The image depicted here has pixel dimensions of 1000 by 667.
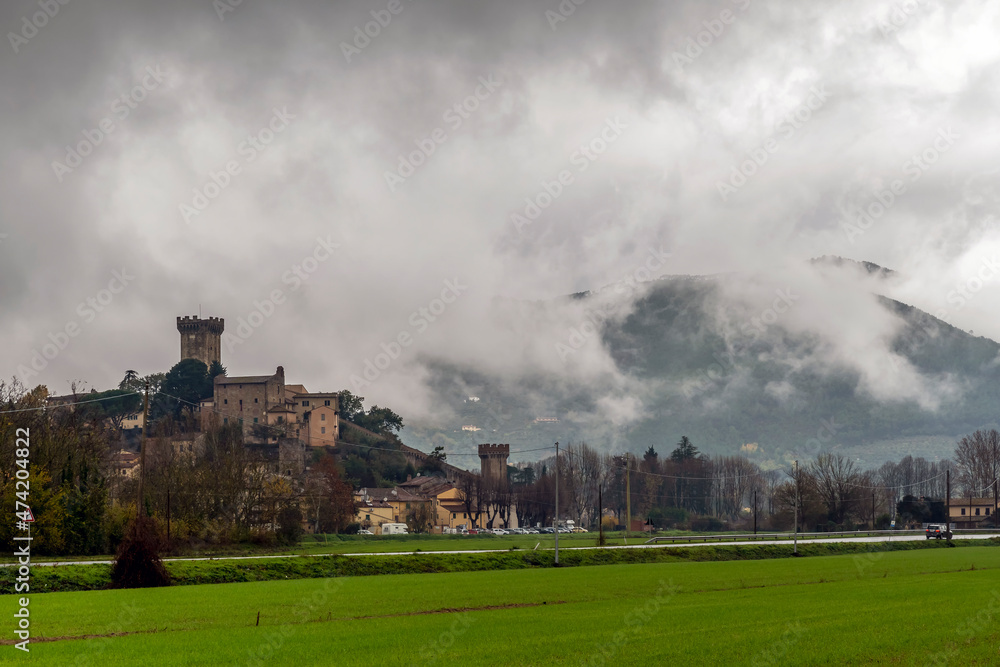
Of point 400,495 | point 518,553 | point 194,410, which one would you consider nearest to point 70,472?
point 518,553

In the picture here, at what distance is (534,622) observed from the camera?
94.6 feet

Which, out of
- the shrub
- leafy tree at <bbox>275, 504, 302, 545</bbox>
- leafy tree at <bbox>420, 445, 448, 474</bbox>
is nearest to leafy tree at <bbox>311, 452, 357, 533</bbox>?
leafy tree at <bbox>275, 504, 302, 545</bbox>

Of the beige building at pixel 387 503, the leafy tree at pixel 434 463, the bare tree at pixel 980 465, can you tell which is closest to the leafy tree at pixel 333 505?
the beige building at pixel 387 503

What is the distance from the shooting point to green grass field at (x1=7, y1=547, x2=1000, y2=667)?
22.2 meters

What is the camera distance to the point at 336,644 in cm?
2428

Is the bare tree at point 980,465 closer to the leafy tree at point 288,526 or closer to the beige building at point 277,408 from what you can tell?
the beige building at point 277,408

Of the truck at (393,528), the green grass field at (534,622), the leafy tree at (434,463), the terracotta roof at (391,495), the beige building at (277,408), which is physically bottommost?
the truck at (393,528)

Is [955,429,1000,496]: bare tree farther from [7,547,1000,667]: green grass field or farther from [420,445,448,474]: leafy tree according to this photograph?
[7,547,1000,667]: green grass field

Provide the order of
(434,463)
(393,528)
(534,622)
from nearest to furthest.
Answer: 1. (534,622)
2. (393,528)
3. (434,463)

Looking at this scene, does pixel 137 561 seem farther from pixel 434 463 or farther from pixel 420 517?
pixel 434 463

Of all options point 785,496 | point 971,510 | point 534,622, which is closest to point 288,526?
point 534,622

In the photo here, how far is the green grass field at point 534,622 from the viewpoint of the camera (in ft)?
72.8

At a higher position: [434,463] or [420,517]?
[434,463]

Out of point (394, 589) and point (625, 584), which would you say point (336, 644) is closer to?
point (394, 589)
